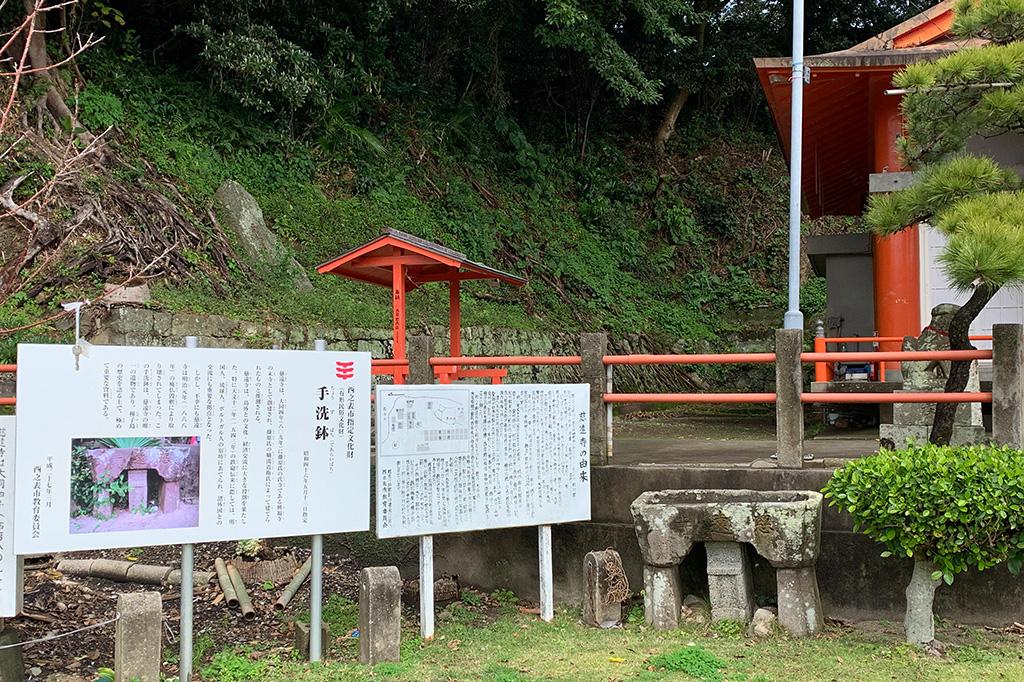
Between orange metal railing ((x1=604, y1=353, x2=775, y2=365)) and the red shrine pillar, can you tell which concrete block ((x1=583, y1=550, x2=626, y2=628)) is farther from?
the red shrine pillar

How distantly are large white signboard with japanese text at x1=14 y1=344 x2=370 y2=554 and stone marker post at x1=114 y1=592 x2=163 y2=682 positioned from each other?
14.0 inches

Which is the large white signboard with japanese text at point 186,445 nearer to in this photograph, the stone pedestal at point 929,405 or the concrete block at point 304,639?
the concrete block at point 304,639

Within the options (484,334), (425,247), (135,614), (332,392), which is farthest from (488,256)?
(135,614)

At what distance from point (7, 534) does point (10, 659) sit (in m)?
0.81

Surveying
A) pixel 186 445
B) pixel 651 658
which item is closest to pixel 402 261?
pixel 186 445

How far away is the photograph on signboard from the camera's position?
4.75 m

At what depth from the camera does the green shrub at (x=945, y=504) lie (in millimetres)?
5008

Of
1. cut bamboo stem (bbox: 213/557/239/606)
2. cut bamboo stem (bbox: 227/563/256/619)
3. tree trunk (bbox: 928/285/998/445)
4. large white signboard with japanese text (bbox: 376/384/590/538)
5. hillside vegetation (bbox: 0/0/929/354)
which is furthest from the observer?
hillside vegetation (bbox: 0/0/929/354)

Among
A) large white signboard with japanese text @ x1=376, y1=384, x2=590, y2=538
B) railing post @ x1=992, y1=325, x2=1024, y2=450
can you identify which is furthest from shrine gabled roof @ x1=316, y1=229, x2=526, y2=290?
railing post @ x1=992, y1=325, x2=1024, y2=450

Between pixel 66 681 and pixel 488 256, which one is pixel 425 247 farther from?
pixel 488 256

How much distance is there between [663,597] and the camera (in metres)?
5.96

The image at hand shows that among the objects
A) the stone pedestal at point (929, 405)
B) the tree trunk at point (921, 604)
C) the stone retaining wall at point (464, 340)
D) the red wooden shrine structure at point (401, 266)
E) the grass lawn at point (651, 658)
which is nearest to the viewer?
the grass lawn at point (651, 658)

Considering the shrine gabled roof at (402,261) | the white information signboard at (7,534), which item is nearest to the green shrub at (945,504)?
the shrine gabled roof at (402,261)

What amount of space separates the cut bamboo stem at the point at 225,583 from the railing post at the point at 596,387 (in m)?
3.06
